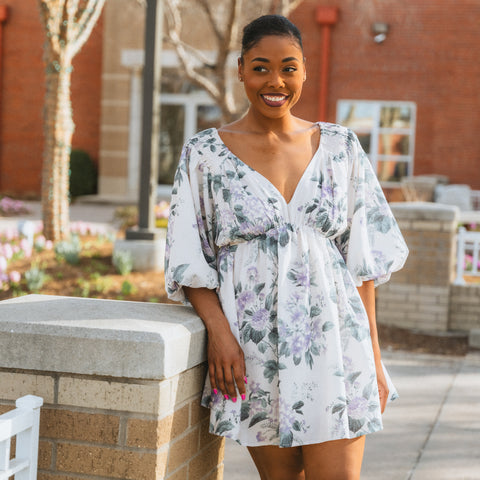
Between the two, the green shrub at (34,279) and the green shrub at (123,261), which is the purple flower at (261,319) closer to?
the green shrub at (34,279)

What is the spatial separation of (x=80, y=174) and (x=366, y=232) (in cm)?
1686

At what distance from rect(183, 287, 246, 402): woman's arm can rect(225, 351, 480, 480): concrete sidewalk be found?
1.73 meters

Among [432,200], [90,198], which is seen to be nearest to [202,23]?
[90,198]

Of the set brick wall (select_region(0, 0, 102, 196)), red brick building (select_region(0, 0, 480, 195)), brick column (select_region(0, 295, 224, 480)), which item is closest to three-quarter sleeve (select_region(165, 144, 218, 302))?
brick column (select_region(0, 295, 224, 480))

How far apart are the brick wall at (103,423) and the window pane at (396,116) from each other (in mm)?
16281

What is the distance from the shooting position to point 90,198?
18016 mm

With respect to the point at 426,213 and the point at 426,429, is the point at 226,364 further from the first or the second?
the point at 426,213

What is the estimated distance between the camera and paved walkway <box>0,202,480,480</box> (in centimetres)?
396

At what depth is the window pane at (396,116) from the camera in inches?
699

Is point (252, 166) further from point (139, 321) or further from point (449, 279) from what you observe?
point (449, 279)

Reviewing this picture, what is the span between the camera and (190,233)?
2.34 metres

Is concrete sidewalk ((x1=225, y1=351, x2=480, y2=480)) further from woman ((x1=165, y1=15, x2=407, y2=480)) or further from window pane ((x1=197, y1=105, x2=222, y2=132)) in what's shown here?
window pane ((x1=197, y1=105, x2=222, y2=132))

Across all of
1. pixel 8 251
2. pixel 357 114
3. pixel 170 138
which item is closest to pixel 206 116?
pixel 170 138

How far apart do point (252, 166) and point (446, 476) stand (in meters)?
2.24
